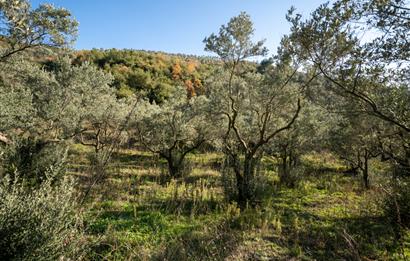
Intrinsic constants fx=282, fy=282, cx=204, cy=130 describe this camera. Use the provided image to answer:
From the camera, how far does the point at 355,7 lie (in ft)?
20.3

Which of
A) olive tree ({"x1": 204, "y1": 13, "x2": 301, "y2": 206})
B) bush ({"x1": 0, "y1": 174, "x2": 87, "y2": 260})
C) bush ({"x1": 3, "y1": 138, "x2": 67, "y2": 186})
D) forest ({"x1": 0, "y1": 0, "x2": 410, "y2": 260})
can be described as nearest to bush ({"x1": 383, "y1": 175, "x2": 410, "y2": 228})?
forest ({"x1": 0, "y1": 0, "x2": 410, "y2": 260})

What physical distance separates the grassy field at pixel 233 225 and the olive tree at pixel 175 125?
358 centimetres

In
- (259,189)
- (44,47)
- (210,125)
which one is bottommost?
(259,189)

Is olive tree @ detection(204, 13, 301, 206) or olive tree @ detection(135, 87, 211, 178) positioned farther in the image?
olive tree @ detection(135, 87, 211, 178)

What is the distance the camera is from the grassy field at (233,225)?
6.31 meters

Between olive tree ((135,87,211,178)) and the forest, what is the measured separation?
0.09 metres

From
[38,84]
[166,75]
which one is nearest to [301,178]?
[38,84]

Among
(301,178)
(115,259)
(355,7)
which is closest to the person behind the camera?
(115,259)

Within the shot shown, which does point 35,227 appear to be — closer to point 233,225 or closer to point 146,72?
point 233,225

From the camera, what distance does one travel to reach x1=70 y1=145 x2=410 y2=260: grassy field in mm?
6309

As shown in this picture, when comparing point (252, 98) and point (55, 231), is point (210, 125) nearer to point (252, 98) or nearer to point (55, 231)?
point (252, 98)

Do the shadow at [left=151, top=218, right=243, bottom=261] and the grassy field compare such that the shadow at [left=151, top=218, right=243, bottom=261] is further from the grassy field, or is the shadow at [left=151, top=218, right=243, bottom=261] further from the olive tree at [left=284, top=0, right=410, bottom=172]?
the olive tree at [left=284, top=0, right=410, bottom=172]

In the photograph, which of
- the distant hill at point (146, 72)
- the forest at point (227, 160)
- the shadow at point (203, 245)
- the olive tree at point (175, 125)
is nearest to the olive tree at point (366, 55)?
the forest at point (227, 160)

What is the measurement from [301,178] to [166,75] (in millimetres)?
42025
